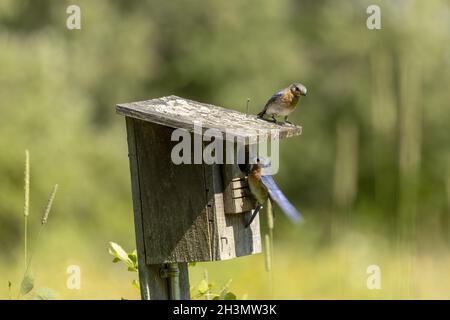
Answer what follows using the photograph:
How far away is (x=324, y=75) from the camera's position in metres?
23.1

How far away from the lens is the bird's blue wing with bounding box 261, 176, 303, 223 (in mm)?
4719

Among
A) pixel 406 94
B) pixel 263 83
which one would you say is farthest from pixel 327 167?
pixel 406 94

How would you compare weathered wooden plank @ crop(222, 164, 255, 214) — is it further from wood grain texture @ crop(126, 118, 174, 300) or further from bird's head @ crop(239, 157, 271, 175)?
wood grain texture @ crop(126, 118, 174, 300)

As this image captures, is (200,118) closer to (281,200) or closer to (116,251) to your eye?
(281,200)

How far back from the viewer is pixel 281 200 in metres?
5.06

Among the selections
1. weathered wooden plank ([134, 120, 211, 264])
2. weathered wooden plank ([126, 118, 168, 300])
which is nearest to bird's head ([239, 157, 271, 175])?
weathered wooden plank ([134, 120, 211, 264])

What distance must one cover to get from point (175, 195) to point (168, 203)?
6cm

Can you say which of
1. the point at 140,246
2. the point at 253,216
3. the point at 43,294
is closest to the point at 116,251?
the point at 140,246

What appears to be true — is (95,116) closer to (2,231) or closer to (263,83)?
(263,83)

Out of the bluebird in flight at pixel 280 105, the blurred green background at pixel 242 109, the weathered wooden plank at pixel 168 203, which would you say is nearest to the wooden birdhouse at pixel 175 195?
the weathered wooden plank at pixel 168 203

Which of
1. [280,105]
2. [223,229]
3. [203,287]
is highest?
[280,105]

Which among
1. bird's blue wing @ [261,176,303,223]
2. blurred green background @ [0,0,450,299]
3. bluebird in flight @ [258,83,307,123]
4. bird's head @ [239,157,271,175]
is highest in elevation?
bluebird in flight @ [258,83,307,123]

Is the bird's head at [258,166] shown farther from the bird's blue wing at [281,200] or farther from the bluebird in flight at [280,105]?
the bluebird in flight at [280,105]

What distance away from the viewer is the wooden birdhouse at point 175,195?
16.6ft
